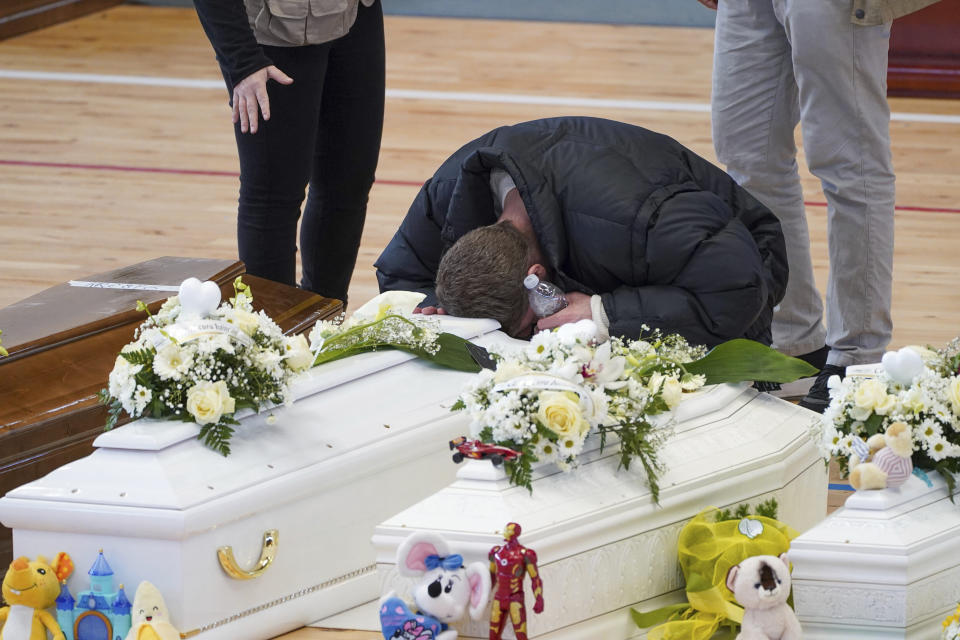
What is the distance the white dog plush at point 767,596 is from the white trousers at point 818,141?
3.46 feet

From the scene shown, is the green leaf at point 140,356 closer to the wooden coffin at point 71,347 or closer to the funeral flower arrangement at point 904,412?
the wooden coffin at point 71,347

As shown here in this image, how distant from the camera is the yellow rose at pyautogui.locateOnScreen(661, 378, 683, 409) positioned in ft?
6.23

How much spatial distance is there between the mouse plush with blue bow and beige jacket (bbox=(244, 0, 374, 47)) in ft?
3.99

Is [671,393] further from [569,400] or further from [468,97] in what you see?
[468,97]

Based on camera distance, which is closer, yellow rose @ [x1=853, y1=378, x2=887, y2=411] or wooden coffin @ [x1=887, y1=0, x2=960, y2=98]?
yellow rose @ [x1=853, y1=378, x2=887, y2=411]

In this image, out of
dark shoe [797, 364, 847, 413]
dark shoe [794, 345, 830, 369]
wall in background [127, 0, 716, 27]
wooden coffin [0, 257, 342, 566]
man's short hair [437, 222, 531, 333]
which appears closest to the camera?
wooden coffin [0, 257, 342, 566]

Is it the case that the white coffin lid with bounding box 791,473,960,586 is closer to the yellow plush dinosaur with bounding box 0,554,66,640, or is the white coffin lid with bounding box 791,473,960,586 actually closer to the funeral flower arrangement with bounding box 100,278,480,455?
the funeral flower arrangement with bounding box 100,278,480,455

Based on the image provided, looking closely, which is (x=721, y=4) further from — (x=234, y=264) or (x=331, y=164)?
(x=234, y=264)

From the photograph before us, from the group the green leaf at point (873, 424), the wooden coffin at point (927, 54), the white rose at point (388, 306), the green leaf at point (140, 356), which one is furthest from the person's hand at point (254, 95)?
the wooden coffin at point (927, 54)

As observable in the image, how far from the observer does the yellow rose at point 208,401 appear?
181 cm

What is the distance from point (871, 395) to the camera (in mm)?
1744

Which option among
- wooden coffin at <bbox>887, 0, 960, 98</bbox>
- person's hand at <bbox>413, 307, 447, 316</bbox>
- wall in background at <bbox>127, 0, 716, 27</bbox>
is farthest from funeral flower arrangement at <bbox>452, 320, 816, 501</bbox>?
wall in background at <bbox>127, 0, 716, 27</bbox>

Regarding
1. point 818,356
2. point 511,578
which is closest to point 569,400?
point 511,578

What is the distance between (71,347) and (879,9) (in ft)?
4.88
